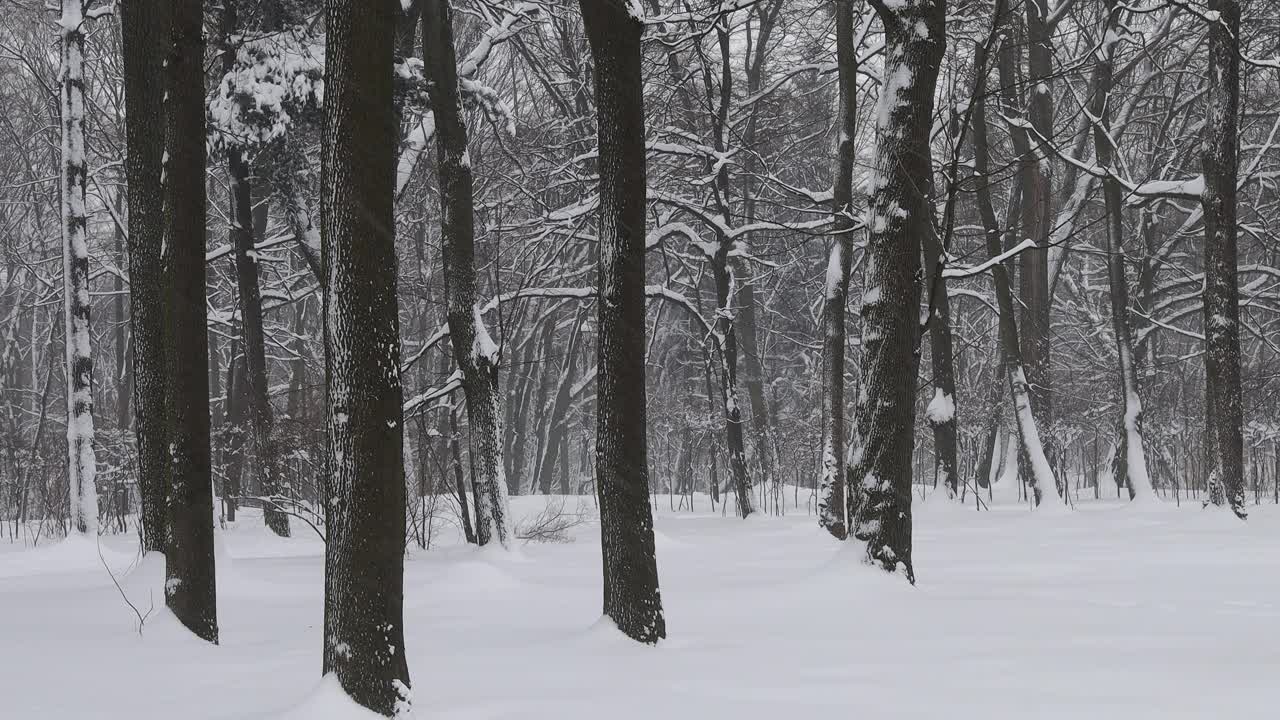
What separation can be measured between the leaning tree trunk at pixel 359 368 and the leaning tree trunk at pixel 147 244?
4.02m

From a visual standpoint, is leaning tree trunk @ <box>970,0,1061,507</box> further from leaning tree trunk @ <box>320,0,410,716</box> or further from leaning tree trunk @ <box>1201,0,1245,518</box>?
leaning tree trunk @ <box>320,0,410,716</box>

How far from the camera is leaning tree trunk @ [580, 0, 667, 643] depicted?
21.9 ft

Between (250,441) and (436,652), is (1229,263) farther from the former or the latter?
(250,441)

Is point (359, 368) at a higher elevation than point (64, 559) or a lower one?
higher

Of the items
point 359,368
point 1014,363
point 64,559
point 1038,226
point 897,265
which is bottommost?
point 64,559

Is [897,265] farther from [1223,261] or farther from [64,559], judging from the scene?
[64,559]

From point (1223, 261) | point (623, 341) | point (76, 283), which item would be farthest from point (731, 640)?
point (76, 283)

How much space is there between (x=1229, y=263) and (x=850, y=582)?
916cm

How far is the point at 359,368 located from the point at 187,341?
2.77m

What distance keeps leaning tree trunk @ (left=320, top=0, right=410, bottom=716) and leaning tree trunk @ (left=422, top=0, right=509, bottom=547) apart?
265 inches

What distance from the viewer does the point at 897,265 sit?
8.28 meters

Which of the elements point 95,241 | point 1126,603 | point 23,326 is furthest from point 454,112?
point 23,326

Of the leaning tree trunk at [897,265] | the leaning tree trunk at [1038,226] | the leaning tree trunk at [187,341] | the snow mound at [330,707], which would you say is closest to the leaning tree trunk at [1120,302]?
the leaning tree trunk at [1038,226]

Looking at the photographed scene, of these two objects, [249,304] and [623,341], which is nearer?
[623,341]
